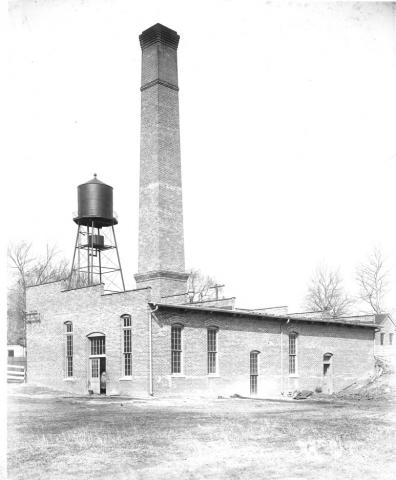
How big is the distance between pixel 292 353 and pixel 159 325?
9312 millimetres

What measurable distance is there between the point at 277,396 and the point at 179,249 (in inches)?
342

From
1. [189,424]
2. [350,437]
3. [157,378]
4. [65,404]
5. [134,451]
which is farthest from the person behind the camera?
[157,378]

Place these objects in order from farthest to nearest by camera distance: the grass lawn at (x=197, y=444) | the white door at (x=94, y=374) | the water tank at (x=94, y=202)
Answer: the water tank at (x=94, y=202)
the white door at (x=94, y=374)
the grass lawn at (x=197, y=444)

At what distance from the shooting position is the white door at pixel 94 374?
2653cm

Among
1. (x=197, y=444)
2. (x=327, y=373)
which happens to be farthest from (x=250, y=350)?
(x=197, y=444)

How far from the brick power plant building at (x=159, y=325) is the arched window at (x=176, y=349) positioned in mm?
43

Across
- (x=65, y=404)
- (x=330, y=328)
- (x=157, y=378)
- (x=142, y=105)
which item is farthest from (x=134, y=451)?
(x=330, y=328)

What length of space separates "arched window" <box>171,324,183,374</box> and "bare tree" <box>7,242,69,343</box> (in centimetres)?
2302

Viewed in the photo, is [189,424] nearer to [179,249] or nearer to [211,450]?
[211,450]

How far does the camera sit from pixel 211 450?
10.9m

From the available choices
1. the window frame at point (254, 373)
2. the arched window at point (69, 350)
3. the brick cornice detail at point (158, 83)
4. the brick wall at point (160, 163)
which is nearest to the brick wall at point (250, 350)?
the window frame at point (254, 373)

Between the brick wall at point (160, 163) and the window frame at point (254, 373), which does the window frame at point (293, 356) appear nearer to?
the window frame at point (254, 373)

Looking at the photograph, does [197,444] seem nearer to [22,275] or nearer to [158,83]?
[158,83]

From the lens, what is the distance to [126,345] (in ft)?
82.2
